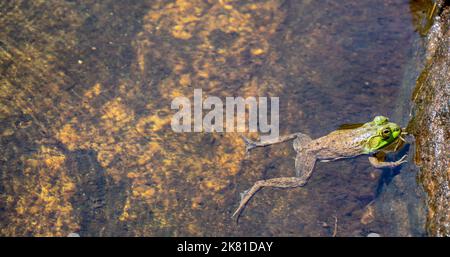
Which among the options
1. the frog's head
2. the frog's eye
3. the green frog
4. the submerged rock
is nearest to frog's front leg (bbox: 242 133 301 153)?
the green frog

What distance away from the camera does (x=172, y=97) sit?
582cm

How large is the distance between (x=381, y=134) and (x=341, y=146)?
1.66 feet

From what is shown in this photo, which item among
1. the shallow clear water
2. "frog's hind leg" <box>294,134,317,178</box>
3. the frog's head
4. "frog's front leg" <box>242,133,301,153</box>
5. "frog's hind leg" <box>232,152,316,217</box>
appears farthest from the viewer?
"frog's front leg" <box>242,133,301,153</box>

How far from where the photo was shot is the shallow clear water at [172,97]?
503 centimetres

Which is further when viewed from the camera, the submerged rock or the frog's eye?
the frog's eye

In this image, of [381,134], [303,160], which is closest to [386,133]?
[381,134]

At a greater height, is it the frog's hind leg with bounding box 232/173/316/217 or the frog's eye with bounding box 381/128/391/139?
the frog's eye with bounding box 381/128/391/139

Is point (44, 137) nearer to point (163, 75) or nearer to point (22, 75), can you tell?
point (22, 75)

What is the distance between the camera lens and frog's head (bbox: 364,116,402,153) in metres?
5.25

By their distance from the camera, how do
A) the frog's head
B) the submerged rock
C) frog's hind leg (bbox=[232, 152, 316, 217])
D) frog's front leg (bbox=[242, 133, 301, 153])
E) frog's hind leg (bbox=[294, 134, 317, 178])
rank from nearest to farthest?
the submerged rock → frog's hind leg (bbox=[232, 152, 316, 217]) → the frog's head → frog's hind leg (bbox=[294, 134, 317, 178]) → frog's front leg (bbox=[242, 133, 301, 153])

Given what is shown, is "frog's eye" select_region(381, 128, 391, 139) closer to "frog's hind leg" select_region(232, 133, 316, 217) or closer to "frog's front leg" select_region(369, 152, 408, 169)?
"frog's front leg" select_region(369, 152, 408, 169)

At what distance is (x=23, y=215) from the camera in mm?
4898

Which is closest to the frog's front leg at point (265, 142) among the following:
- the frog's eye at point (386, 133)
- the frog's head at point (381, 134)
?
the frog's head at point (381, 134)

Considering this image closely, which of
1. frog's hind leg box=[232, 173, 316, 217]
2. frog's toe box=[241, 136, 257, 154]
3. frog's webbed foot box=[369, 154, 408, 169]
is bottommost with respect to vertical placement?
frog's hind leg box=[232, 173, 316, 217]
